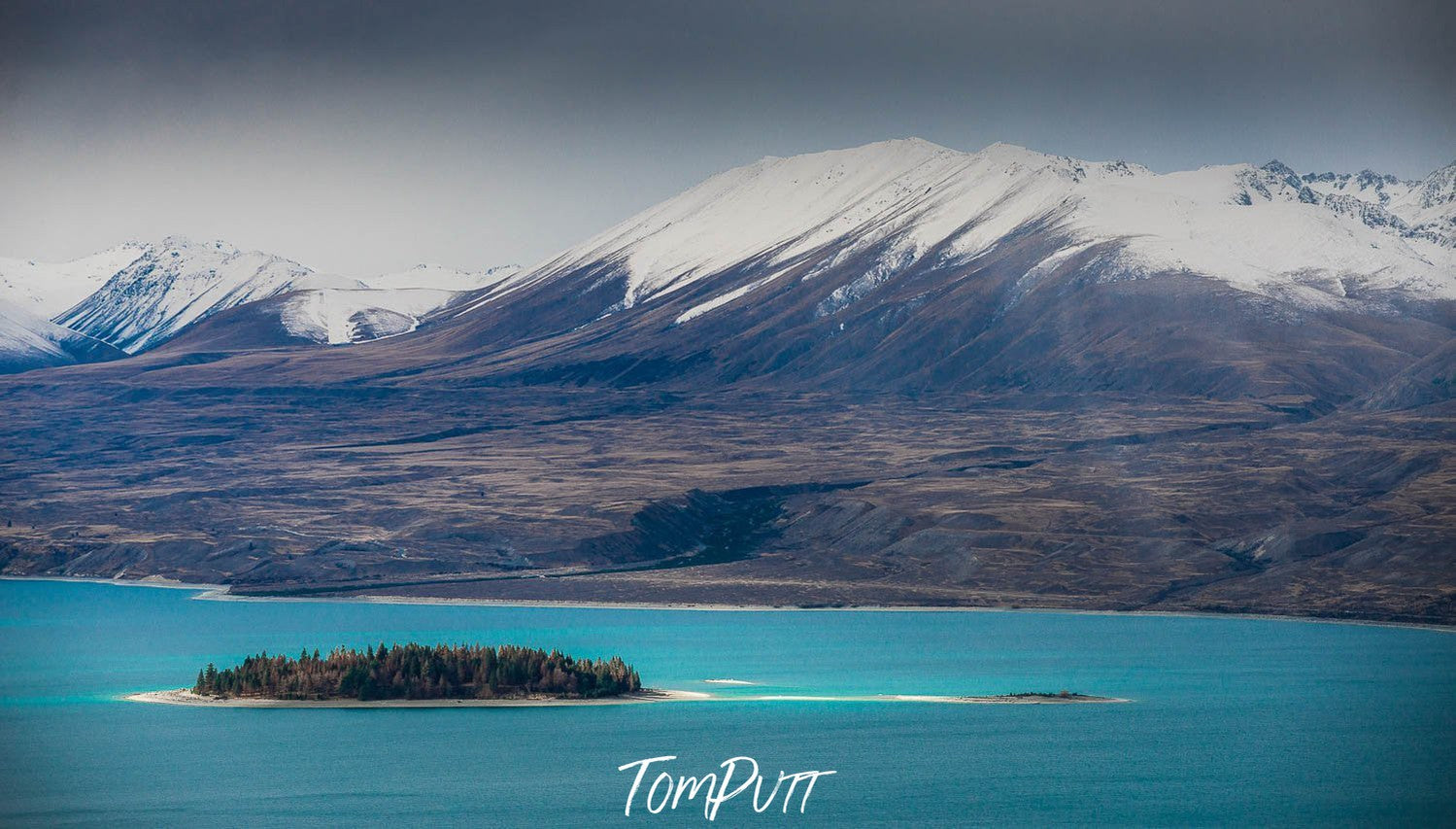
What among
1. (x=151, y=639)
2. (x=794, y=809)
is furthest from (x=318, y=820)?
(x=151, y=639)

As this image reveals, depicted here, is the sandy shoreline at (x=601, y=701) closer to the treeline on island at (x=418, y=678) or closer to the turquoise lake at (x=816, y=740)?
the treeline on island at (x=418, y=678)

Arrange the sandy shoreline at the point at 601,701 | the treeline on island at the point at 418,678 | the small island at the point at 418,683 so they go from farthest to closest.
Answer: the treeline on island at the point at 418,678 → the small island at the point at 418,683 → the sandy shoreline at the point at 601,701

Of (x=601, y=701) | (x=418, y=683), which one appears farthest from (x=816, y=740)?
(x=418, y=683)

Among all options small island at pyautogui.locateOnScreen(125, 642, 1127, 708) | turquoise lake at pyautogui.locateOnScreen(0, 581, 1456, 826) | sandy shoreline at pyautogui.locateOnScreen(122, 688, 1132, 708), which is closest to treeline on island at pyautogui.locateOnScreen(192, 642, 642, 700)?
small island at pyautogui.locateOnScreen(125, 642, 1127, 708)

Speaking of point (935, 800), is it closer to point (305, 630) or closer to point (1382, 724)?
point (1382, 724)

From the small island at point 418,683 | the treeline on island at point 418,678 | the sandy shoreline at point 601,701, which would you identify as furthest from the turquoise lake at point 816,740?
the treeline on island at point 418,678

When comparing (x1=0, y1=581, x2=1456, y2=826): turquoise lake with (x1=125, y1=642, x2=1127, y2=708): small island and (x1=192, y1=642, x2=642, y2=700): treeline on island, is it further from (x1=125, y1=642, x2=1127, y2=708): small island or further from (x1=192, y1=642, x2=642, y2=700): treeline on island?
(x1=192, y1=642, x2=642, y2=700): treeline on island
